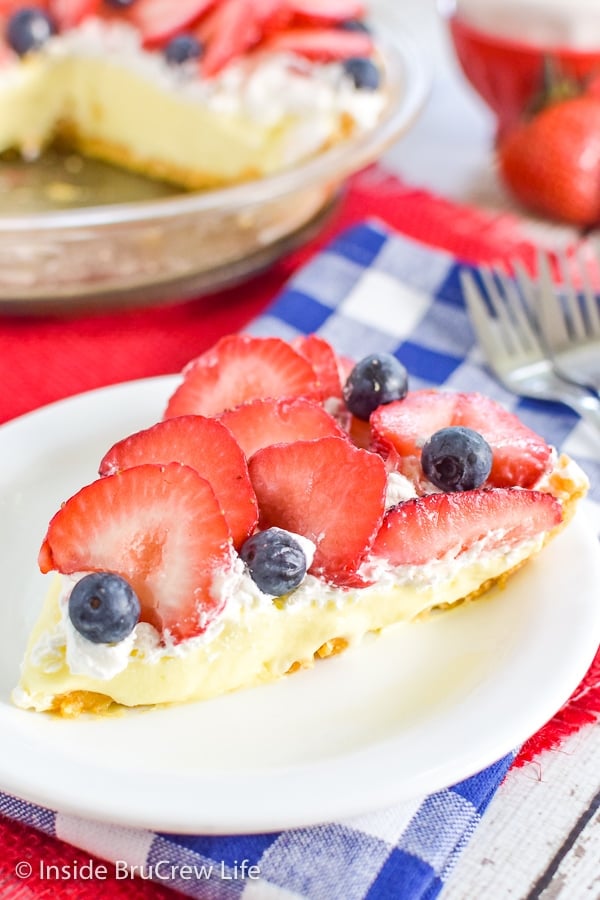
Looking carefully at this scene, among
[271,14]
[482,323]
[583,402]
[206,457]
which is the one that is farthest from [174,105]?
[206,457]

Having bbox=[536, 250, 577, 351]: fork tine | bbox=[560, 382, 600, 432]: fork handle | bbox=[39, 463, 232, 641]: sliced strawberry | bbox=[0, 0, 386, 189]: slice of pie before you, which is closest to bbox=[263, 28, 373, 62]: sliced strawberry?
bbox=[0, 0, 386, 189]: slice of pie

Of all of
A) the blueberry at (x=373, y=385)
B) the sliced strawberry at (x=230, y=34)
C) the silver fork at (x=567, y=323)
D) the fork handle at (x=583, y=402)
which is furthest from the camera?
the sliced strawberry at (x=230, y=34)

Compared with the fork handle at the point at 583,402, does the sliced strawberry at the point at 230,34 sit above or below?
above

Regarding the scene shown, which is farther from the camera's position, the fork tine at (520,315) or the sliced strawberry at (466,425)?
the fork tine at (520,315)

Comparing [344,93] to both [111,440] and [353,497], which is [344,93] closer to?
[111,440]

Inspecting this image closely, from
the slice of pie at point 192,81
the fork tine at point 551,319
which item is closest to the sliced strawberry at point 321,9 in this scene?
the slice of pie at point 192,81

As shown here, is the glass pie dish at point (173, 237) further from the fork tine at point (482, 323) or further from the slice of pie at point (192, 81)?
the fork tine at point (482, 323)
